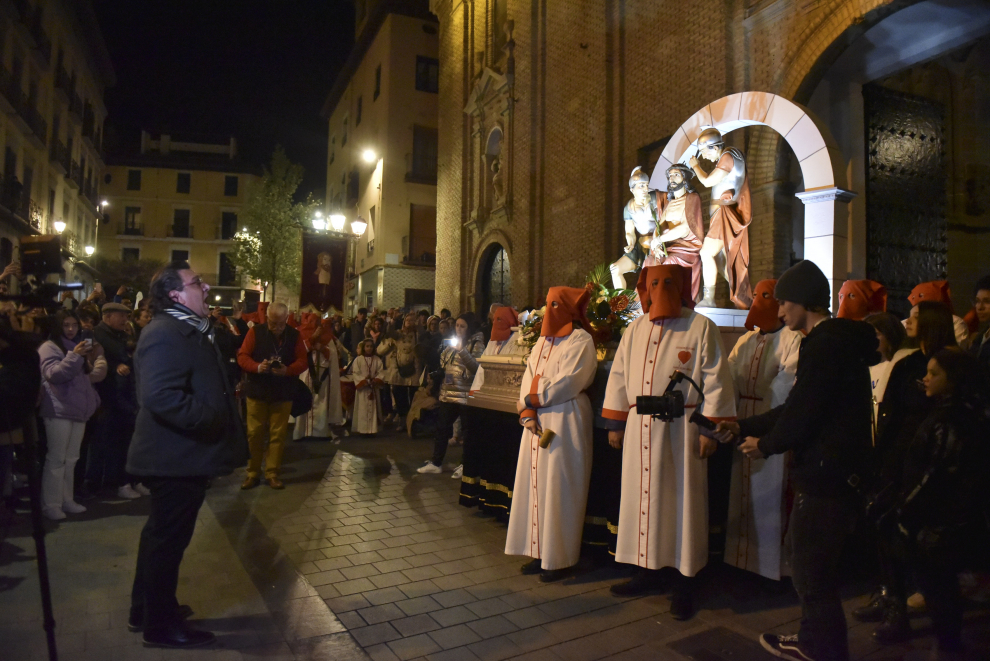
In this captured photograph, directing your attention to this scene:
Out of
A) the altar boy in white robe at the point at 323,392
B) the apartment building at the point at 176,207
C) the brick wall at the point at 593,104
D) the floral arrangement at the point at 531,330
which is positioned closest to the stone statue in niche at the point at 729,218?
the floral arrangement at the point at 531,330

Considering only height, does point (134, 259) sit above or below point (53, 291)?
above

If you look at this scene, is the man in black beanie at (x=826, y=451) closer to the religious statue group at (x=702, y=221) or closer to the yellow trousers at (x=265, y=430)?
the religious statue group at (x=702, y=221)

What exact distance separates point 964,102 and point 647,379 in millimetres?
11587

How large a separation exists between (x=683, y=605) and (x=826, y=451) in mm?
1549

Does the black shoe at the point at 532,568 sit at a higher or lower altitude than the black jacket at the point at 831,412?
lower

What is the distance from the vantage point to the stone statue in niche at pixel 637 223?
9035 mm

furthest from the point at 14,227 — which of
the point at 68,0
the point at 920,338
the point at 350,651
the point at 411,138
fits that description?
the point at 920,338

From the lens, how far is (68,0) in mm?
28375

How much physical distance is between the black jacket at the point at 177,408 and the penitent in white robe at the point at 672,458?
2589 millimetres

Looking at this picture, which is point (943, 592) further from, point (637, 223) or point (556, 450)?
point (637, 223)

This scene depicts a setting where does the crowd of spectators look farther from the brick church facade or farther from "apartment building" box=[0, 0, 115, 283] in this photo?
"apartment building" box=[0, 0, 115, 283]

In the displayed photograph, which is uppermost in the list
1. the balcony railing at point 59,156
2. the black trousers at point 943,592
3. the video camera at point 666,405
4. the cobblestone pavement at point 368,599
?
the balcony railing at point 59,156

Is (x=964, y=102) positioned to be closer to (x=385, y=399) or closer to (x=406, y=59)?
(x=385, y=399)

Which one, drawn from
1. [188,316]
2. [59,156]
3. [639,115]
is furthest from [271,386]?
[59,156]
